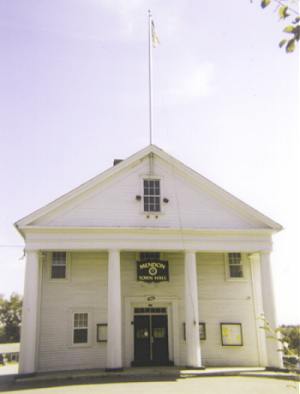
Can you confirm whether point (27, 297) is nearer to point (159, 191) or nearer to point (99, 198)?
point (99, 198)

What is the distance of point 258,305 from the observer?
18.4 m

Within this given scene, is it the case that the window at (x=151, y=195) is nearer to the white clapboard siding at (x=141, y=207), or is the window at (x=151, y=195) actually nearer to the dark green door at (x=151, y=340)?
the white clapboard siding at (x=141, y=207)

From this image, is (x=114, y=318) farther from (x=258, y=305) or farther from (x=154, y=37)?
(x=154, y=37)

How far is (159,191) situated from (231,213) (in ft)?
10.4

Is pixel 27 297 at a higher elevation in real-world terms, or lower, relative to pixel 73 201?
lower

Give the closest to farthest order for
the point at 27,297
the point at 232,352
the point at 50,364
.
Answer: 1. the point at 27,297
2. the point at 50,364
3. the point at 232,352

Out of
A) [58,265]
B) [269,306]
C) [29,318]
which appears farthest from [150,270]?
[29,318]

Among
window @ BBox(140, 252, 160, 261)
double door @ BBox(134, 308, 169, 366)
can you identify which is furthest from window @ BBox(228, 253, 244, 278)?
double door @ BBox(134, 308, 169, 366)

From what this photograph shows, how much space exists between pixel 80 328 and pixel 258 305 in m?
7.81

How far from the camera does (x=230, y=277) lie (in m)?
18.7

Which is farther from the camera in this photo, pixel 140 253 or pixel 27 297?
pixel 140 253

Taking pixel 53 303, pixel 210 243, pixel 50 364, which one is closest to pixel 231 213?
pixel 210 243

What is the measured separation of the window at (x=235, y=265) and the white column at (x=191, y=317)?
3072mm

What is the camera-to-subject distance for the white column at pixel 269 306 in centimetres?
1545
